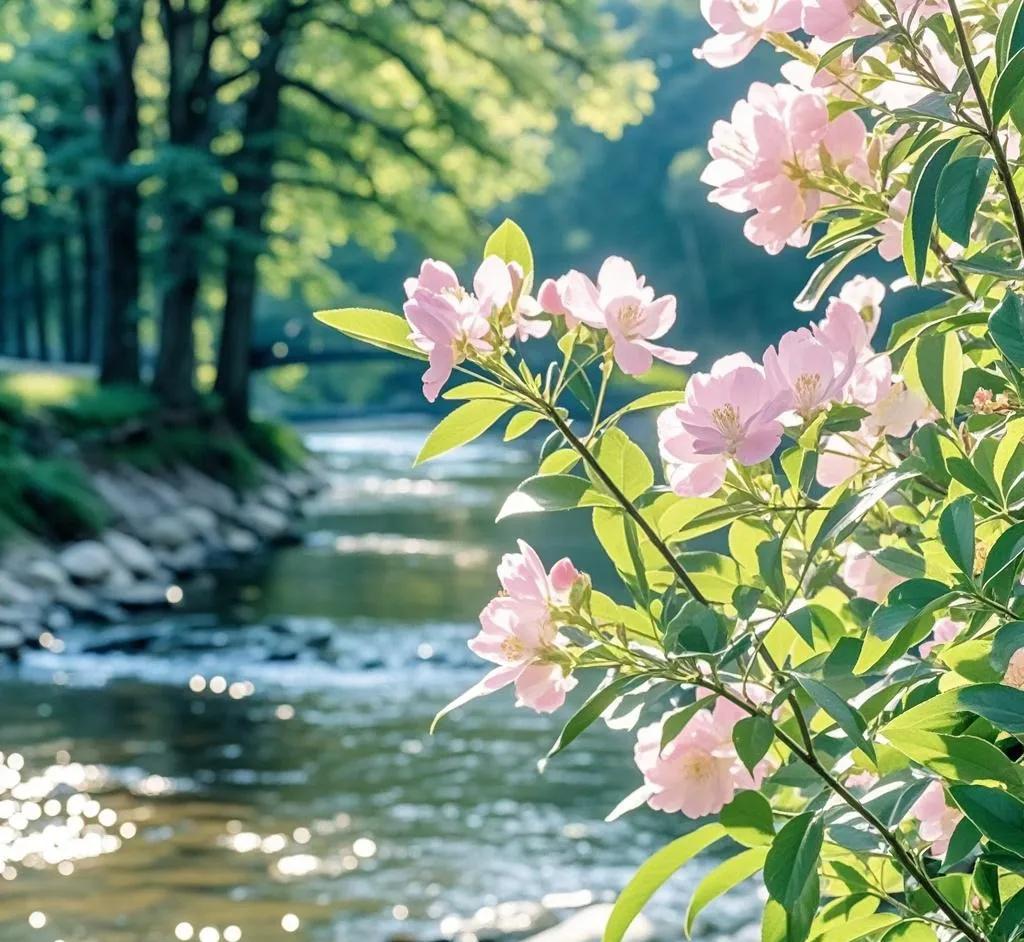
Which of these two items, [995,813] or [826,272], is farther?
[826,272]

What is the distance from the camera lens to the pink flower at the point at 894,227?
1348mm

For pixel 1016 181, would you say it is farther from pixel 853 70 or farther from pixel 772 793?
pixel 772 793

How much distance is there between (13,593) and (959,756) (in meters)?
10.5

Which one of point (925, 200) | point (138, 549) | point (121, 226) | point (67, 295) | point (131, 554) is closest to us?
point (925, 200)

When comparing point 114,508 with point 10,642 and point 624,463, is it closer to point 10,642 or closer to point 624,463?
point 10,642

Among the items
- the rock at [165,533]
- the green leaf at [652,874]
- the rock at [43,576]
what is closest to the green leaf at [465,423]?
the green leaf at [652,874]

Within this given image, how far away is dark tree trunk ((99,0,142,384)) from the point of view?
1764 cm

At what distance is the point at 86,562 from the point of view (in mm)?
12125

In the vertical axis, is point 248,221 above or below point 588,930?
above

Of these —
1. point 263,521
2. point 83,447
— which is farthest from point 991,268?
point 263,521

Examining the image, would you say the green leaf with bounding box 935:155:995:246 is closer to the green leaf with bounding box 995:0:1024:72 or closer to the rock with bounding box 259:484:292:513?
the green leaf with bounding box 995:0:1024:72

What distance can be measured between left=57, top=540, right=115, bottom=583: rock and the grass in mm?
402

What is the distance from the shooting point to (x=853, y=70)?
1245 mm

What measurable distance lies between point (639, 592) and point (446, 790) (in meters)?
5.81
